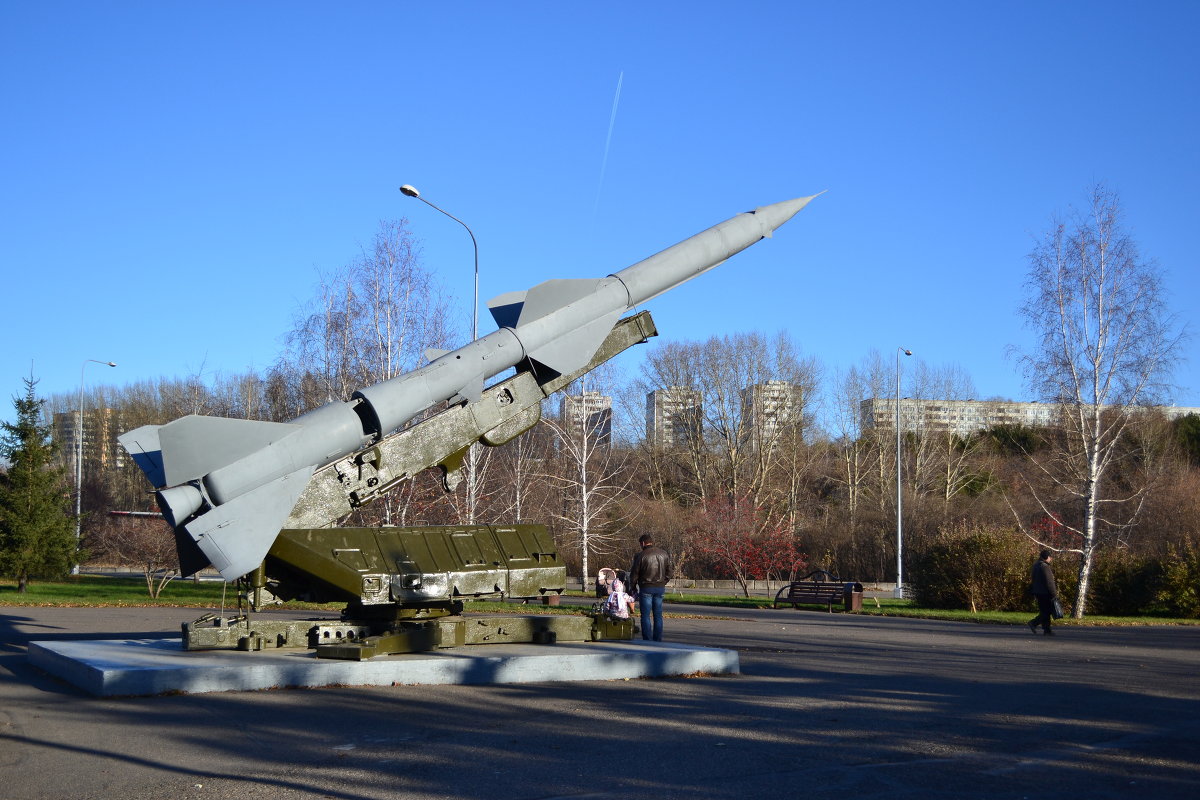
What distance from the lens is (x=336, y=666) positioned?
9.65 meters

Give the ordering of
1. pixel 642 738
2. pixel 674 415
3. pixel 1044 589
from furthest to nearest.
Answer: pixel 674 415, pixel 1044 589, pixel 642 738

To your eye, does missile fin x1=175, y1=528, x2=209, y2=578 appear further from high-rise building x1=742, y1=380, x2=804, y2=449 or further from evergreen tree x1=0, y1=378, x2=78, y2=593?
high-rise building x1=742, y1=380, x2=804, y2=449

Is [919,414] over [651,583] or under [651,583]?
over

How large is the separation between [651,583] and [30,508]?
23152 millimetres

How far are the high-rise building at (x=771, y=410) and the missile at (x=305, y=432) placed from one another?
3179 cm

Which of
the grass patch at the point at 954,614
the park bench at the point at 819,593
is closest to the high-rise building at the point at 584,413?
the grass patch at the point at 954,614

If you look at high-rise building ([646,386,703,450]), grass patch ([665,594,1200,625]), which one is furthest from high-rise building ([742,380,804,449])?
grass patch ([665,594,1200,625])

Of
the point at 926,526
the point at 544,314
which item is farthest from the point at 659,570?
the point at 926,526

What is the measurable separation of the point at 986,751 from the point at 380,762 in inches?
172

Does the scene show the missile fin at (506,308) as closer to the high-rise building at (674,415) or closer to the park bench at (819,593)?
the park bench at (819,593)

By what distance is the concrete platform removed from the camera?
9.05 meters

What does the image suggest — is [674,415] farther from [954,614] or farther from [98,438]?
[98,438]

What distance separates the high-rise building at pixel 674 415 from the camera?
4384 cm

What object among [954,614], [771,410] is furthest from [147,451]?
[771,410]
